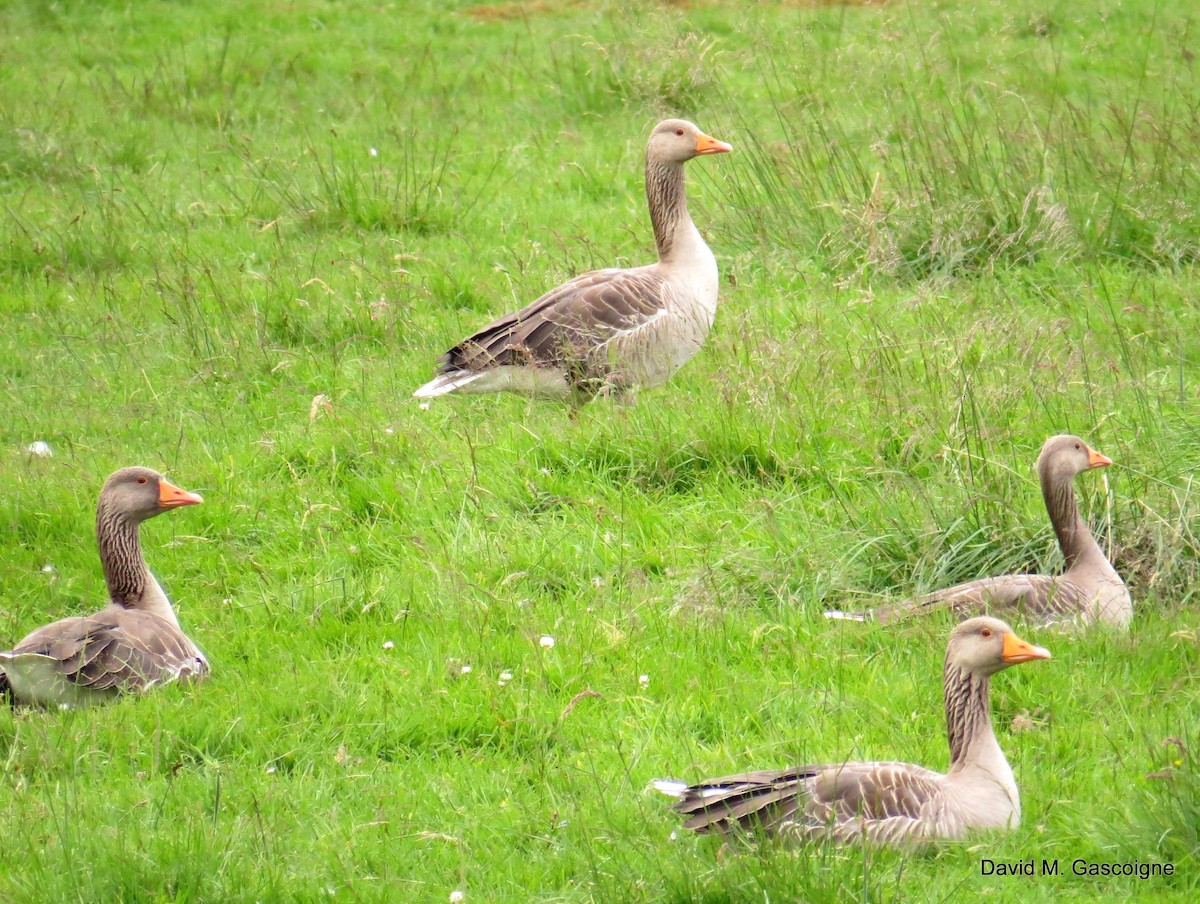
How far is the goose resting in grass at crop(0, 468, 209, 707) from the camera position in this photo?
5.13 metres

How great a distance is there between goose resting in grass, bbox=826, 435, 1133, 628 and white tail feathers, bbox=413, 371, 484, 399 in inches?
106

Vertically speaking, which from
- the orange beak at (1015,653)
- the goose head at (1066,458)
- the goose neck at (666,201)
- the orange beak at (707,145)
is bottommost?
the orange beak at (1015,653)

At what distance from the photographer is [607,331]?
25.4 ft

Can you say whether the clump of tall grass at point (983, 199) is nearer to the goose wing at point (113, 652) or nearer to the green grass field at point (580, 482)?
the green grass field at point (580, 482)

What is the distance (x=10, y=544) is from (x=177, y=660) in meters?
1.70

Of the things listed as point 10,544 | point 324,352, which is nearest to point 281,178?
point 324,352

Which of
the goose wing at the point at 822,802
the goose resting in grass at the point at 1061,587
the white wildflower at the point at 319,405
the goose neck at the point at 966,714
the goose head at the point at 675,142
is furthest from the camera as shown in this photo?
the goose head at the point at 675,142

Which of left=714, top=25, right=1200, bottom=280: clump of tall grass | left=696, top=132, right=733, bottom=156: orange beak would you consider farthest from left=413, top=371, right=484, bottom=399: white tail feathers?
left=714, top=25, right=1200, bottom=280: clump of tall grass

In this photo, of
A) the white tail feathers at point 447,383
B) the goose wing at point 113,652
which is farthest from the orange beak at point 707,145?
the goose wing at point 113,652

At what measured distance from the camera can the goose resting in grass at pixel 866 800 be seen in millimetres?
4102

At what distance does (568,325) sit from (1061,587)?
3235 mm

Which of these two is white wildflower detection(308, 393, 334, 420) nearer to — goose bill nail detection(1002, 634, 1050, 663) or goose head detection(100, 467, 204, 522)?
goose head detection(100, 467, 204, 522)

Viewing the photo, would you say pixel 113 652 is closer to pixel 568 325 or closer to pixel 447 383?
pixel 447 383

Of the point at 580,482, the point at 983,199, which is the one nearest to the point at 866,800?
the point at 580,482
